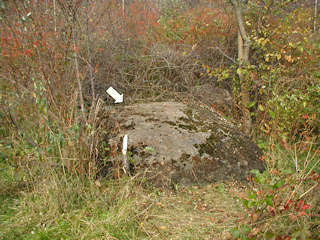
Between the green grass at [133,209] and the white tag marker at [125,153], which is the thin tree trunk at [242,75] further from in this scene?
the white tag marker at [125,153]

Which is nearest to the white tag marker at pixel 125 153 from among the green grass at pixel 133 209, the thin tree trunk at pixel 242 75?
the green grass at pixel 133 209

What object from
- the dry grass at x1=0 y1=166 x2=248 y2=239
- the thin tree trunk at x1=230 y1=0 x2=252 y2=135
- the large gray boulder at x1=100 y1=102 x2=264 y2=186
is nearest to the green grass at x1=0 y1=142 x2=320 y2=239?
the dry grass at x1=0 y1=166 x2=248 y2=239

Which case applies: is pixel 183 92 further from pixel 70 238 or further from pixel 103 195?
pixel 70 238

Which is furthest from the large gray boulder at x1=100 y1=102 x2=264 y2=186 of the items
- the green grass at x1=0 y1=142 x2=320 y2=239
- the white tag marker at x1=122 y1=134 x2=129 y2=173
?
the green grass at x1=0 y1=142 x2=320 y2=239

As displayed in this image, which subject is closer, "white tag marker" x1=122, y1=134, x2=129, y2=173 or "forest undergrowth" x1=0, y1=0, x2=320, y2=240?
"forest undergrowth" x1=0, y1=0, x2=320, y2=240

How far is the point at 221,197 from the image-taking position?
3.04m

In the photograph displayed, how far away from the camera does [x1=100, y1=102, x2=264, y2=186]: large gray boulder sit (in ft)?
10.4

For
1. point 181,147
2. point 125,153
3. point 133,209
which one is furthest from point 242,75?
point 133,209

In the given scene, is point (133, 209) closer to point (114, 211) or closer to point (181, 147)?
point (114, 211)

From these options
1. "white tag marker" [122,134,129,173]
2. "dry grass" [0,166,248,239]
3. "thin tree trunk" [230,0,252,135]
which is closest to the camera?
"dry grass" [0,166,248,239]

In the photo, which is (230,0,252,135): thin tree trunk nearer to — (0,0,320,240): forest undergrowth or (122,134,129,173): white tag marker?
(0,0,320,240): forest undergrowth

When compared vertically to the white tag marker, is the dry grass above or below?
below

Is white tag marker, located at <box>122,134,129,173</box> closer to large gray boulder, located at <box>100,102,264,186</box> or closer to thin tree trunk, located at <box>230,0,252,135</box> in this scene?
large gray boulder, located at <box>100,102,264,186</box>

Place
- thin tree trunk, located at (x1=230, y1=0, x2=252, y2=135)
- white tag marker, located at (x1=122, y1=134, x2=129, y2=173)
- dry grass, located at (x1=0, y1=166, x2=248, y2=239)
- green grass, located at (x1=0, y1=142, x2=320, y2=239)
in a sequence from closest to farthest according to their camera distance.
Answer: green grass, located at (x1=0, y1=142, x2=320, y2=239) → dry grass, located at (x1=0, y1=166, x2=248, y2=239) → white tag marker, located at (x1=122, y1=134, x2=129, y2=173) → thin tree trunk, located at (x1=230, y1=0, x2=252, y2=135)
